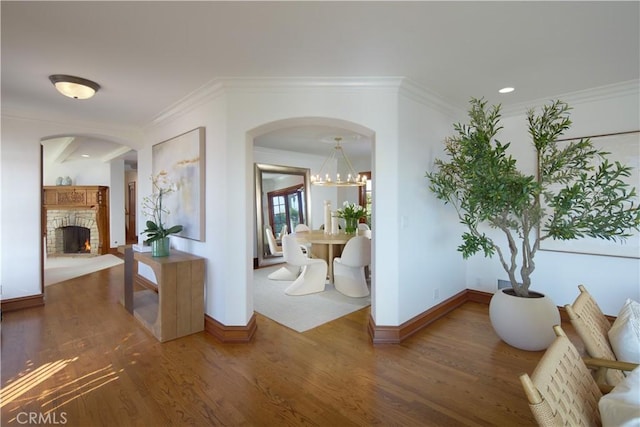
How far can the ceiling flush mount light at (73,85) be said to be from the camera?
270 cm

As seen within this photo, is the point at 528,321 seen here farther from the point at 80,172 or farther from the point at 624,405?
the point at 80,172

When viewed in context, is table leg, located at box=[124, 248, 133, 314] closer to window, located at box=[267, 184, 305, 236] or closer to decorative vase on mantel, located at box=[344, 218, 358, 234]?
window, located at box=[267, 184, 305, 236]

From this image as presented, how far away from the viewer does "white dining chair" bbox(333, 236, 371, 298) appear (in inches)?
168

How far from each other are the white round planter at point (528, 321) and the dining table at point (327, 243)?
2369mm

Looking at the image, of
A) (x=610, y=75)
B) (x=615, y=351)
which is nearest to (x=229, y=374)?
(x=615, y=351)

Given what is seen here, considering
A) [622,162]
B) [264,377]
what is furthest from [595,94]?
[264,377]

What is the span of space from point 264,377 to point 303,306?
5.21 ft

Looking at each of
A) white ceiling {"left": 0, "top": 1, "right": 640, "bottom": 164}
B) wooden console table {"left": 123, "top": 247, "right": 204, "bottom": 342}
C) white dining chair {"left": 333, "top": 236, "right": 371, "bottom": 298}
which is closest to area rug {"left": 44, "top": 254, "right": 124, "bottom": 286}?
wooden console table {"left": 123, "top": 247, "right": 204, "bottom": 342}

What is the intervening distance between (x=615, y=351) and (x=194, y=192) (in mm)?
3532

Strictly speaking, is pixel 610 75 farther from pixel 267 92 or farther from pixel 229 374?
pixel 229 374

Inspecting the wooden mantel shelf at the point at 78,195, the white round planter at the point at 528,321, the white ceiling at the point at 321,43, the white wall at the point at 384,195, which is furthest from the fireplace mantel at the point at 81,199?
the white round planter at the point at 528,321

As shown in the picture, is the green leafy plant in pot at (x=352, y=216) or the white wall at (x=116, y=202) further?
the white wall at (x=116, y=202)

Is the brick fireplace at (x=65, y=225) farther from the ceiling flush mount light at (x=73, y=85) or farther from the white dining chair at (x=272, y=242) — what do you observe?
the ceiling flush mount light at (x=73, y=85)

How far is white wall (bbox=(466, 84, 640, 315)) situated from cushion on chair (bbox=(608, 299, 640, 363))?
1.90 meters
